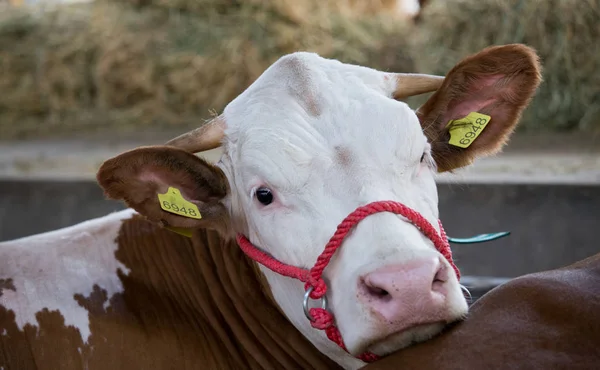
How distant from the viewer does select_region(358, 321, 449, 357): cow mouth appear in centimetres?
172

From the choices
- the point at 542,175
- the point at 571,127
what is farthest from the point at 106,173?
the point at 571,127

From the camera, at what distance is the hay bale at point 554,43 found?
4754 mm

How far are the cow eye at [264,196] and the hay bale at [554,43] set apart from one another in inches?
131

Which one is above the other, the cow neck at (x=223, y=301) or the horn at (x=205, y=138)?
the horn at (x=205, y=138)

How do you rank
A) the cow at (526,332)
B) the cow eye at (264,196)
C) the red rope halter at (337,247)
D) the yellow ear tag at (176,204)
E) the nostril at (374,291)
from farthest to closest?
the yellow ear tag at (176,204), the cow eye at (264,196), the red rope halter at (337,247), the nostril at (374,291), the cow at (526,332)

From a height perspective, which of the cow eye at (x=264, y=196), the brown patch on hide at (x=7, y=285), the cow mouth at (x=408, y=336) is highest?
the cow eye at (x=264, y=196)

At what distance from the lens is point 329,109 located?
2014 millimetres

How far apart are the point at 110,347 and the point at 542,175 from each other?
2.75 metres

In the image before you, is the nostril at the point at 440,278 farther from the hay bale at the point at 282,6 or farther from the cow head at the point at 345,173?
the hay bale at the point at 282,6

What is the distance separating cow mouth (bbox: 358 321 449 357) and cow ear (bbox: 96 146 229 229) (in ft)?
2.25

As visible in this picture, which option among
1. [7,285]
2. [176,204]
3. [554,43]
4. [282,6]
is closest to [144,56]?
[282,6]

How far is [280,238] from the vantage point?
1.99 m

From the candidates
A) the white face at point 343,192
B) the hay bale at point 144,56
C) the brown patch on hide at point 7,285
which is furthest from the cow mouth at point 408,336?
the hay bale at point 144,56

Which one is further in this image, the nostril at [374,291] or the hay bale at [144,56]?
the hay bale at [144,56]
